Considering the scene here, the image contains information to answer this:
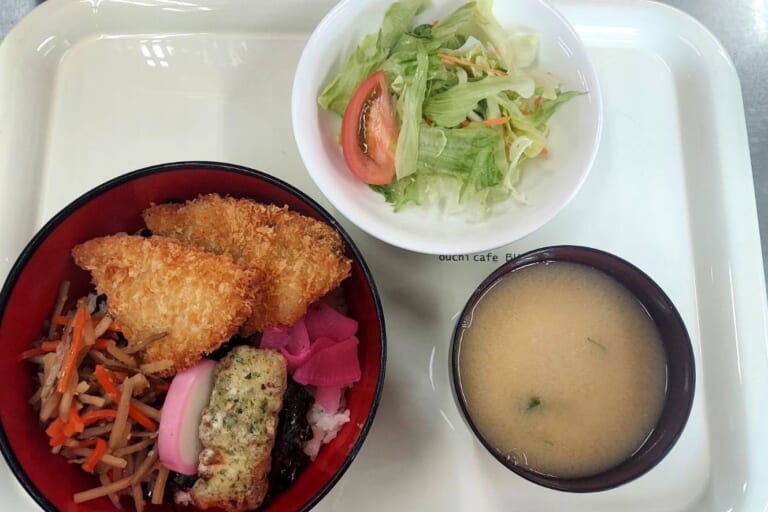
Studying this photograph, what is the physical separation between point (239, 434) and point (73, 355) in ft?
1.18

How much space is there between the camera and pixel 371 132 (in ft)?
4.59

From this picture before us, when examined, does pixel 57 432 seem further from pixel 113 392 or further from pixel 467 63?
pixel 467 63

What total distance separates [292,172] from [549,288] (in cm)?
67

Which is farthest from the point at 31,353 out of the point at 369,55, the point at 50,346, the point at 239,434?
the point at 369,55

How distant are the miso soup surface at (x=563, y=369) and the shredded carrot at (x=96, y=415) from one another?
699 mm

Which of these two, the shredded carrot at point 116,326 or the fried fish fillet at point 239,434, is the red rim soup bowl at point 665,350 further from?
the shredded carrot at point 116,326

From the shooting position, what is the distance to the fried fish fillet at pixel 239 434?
118cm

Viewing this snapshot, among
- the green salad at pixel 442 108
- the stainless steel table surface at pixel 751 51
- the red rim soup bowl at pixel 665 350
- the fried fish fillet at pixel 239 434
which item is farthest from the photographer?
the stainless steel table surface at pixel 751 51

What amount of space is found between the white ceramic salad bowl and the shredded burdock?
0.50 meters

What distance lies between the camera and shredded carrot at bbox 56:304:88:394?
1.21 meters

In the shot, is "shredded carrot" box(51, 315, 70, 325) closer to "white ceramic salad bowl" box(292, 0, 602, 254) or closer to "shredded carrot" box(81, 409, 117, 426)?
"shredded carrot" box(81, 409, 117, 426)

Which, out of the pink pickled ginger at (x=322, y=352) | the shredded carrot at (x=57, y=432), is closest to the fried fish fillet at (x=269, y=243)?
the pink pickled ginger at (x=322, y=352)

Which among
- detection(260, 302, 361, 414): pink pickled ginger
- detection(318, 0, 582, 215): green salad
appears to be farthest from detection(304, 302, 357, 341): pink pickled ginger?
detection(318, 0, 582, 215): green salad

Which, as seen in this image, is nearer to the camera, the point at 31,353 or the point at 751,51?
the point at 31,353
